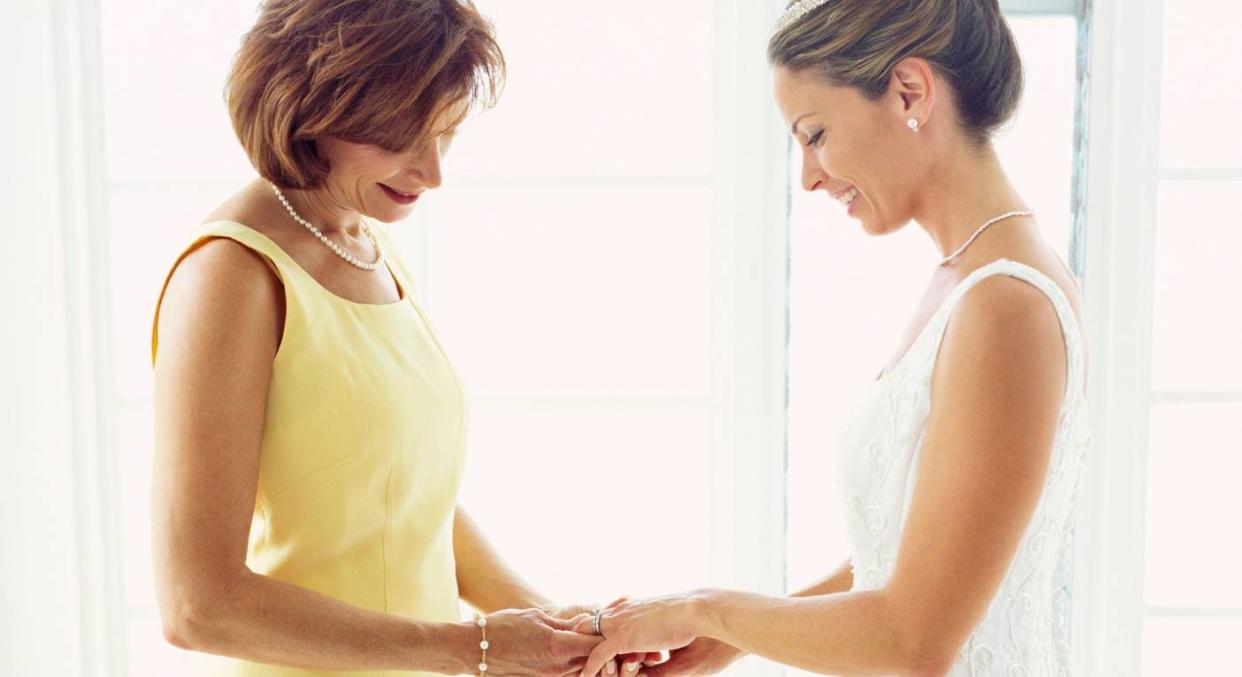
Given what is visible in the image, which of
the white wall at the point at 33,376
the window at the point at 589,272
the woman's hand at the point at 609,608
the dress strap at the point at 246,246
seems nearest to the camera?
the dress strap at the point at 246,246

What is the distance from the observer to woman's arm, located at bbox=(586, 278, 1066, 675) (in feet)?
3.84

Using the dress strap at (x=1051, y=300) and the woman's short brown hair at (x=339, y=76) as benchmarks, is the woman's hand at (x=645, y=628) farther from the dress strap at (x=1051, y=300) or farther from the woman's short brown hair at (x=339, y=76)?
the woman's short brown hair at (x=339, y=76)

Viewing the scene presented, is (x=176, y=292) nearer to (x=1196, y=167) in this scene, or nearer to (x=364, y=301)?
(x=364, y=301)

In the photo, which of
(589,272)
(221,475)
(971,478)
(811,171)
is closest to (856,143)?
(811,171)

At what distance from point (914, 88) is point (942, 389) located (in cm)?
36

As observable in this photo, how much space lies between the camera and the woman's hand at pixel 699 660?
1704 millimetres

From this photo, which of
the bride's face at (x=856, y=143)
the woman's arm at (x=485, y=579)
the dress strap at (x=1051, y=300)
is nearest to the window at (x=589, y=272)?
the woman's arm at (x=485, y=579)

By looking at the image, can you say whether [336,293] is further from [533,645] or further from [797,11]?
[797,11]

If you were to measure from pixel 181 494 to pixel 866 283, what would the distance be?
5.01ft

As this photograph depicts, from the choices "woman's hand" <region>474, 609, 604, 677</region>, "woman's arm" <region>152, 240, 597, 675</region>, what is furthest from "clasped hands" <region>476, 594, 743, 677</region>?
"woman's arm" <region>152, 240, 597, 675</region>

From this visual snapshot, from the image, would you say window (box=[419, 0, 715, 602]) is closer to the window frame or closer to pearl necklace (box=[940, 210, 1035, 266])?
the window frame

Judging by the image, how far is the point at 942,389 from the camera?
47.9 inches

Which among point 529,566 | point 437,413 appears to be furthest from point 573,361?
point 437,413

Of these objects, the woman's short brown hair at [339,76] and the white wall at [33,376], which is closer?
the woman's short brown hair at [339,76]
